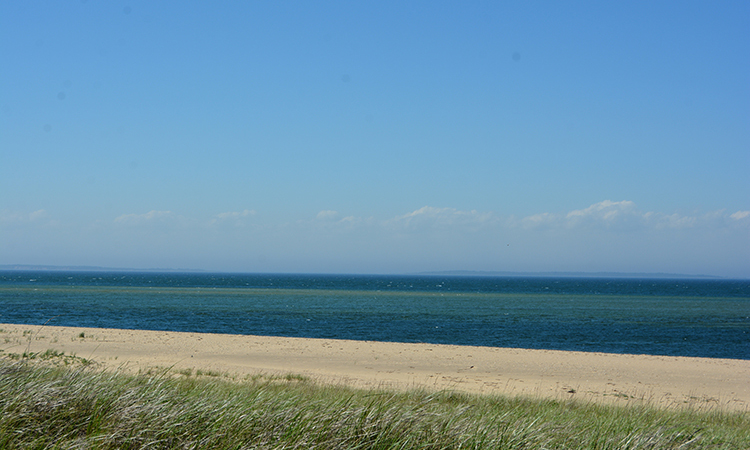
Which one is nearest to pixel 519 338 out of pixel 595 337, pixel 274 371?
pixel 595 337

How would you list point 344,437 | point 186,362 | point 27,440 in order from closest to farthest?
1. point 27,440
2. point 344,437
3. point 186,362

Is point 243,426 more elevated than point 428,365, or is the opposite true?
point 243,426

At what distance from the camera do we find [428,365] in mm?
25297

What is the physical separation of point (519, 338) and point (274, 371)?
2414 cm

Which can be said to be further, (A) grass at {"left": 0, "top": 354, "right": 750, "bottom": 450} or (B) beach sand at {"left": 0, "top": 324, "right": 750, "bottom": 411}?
(B) beach sand at {"left": 0, "top": 324, "right": 750, "bottom": 411}

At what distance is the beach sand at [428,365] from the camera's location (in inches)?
760

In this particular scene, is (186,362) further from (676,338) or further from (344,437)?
(676,338)

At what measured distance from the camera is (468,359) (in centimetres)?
2741

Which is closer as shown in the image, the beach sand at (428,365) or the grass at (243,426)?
the grass at (243,426)

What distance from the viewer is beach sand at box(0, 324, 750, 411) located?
19.3 metres

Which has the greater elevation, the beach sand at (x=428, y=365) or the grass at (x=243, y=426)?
the grass at (x=243, y=426)

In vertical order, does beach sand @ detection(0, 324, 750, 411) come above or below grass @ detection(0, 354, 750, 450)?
below

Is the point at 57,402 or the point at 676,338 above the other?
the point at 57,402

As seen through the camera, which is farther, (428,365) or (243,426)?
(428,365)
